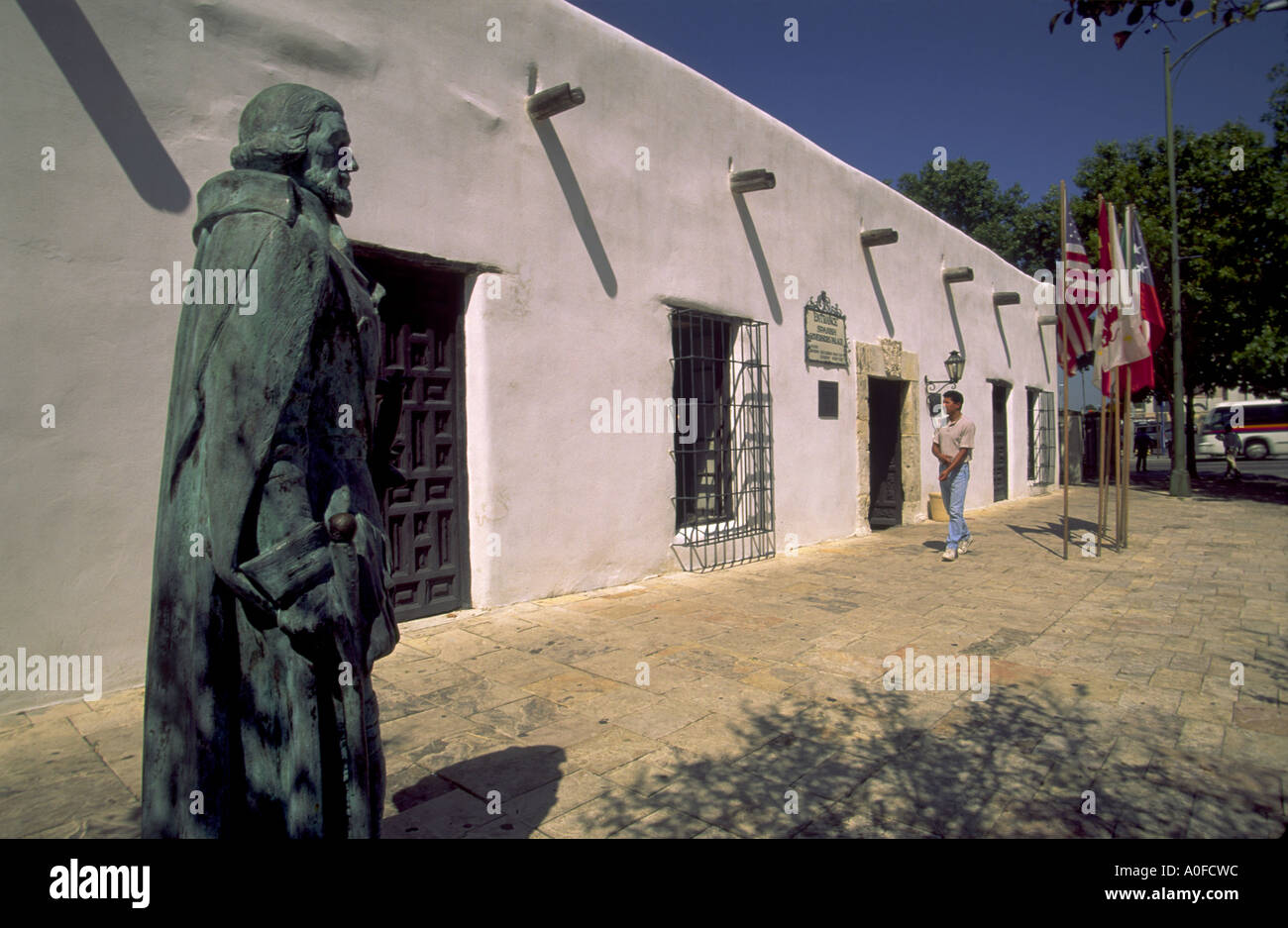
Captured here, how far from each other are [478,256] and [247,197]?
376 cm

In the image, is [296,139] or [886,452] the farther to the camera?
[886,452]

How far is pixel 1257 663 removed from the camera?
404 cm

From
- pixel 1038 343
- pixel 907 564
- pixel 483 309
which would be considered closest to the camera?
pixel 483 309

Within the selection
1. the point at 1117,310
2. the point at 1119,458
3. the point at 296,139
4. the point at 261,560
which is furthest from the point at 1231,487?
the point at 261,560

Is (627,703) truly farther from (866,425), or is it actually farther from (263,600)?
(866,425)

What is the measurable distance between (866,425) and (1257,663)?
5.88 metres

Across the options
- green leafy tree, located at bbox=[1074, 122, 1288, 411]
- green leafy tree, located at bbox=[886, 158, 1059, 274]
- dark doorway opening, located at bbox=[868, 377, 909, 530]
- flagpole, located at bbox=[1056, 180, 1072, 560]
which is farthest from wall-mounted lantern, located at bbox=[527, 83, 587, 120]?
green leafy tree, located at bbox=[886, 158, 1059, 274]

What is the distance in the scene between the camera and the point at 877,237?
9.61 m

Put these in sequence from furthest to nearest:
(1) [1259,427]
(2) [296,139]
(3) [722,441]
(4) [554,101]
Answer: (1) [1259,427]
(3) [722,441]
(4) [554,101]
(2) [296,139]

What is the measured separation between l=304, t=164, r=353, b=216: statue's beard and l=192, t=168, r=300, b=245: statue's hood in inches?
→ 3.8

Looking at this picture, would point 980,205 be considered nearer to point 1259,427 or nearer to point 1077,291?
point 1259,427

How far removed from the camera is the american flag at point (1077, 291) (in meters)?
7.97

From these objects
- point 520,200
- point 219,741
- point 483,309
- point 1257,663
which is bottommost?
point 1257,663
